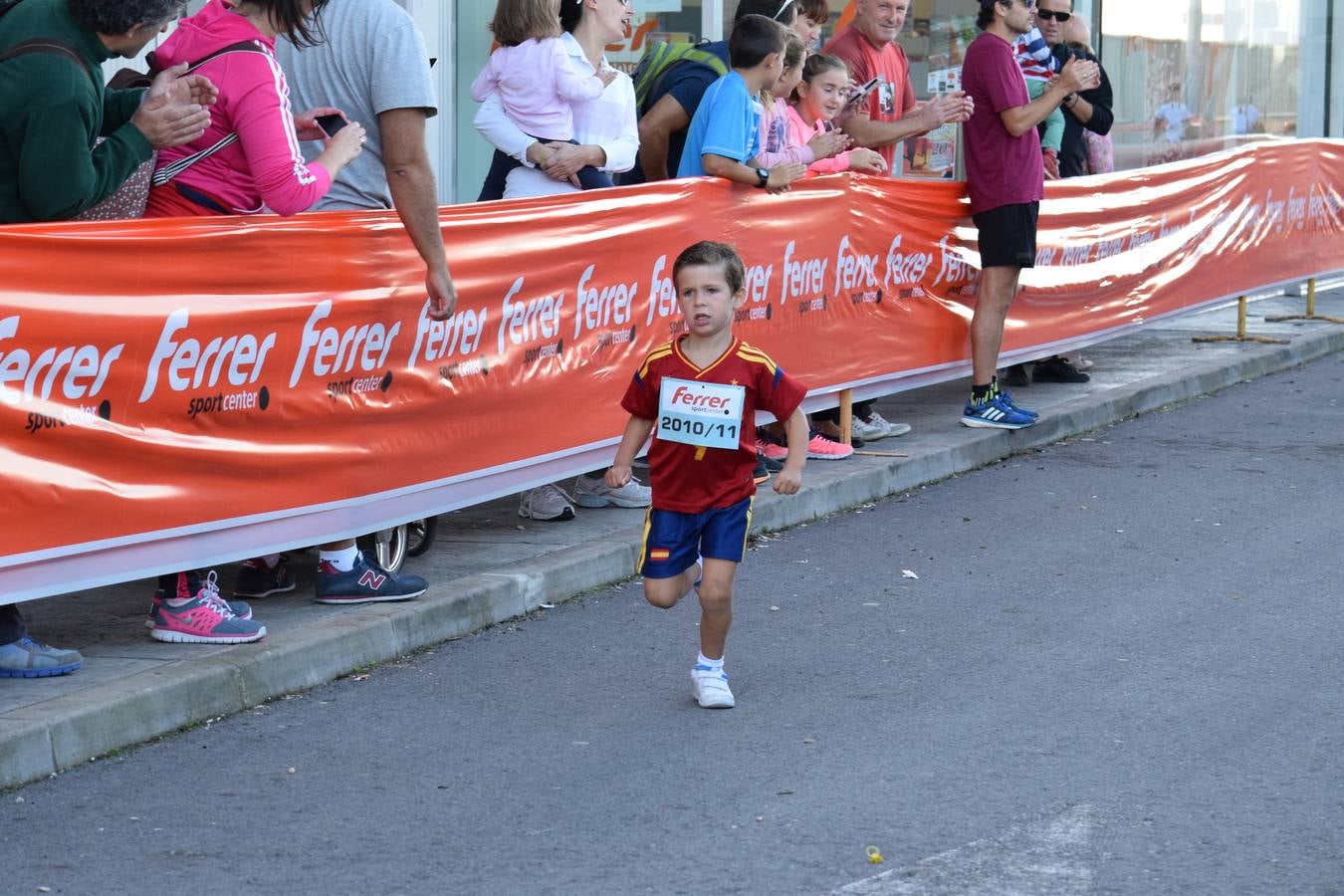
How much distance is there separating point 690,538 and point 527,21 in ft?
9.83

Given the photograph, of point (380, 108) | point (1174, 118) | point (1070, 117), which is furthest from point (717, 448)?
point (1174, 118)

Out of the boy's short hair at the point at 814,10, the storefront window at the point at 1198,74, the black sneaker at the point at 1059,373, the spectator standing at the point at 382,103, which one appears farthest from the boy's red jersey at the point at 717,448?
the storefront window at the point at 1198,74

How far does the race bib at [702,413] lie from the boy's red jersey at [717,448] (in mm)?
20

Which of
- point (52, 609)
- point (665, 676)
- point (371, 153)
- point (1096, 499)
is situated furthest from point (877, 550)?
point (52, 609)

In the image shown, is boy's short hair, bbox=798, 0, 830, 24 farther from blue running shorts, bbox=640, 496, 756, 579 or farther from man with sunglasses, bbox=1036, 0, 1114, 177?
blue running shorts, bbox=640, 496, 756, 579

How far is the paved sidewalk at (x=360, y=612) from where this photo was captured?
506cm

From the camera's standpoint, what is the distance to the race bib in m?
5.55

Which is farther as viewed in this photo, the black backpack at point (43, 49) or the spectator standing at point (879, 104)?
the spectator standing at point (879, 104)

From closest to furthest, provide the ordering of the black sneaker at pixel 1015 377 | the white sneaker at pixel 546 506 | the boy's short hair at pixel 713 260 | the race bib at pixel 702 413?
the boy's short hair at pixel 713 260
the race bib at pixel 702 413
the white sneaker at pixel 546 506
the black sneaker at pixel 1015 377

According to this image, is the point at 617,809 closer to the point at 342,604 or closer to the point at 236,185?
the point at 342,604

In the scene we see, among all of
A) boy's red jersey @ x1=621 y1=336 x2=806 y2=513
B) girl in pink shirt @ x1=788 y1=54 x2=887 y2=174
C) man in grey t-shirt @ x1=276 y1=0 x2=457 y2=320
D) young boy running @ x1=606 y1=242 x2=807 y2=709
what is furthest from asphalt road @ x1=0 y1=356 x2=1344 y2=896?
girl in pink shirt @ x1=788 y1=54 x2=887 y2=174

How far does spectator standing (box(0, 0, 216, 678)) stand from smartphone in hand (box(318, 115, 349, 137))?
1.98 ft

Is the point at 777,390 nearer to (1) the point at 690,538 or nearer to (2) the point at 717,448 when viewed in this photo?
(2) the point at 717,448

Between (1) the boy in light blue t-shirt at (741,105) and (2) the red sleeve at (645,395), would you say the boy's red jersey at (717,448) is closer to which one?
(2) the red sleeve at (645,395)
